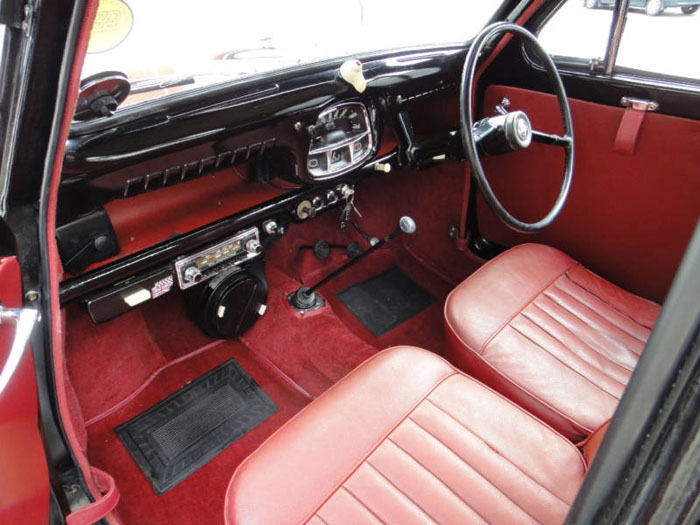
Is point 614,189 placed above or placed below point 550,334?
above

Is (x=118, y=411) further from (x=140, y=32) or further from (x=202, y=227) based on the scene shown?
(x=140, y=32)

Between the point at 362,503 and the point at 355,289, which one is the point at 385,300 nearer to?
Answer: the point at 355,289

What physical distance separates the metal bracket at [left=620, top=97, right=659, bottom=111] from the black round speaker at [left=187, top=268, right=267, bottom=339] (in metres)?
1.29

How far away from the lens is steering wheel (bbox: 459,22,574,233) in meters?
1.37

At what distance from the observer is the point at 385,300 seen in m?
2.21

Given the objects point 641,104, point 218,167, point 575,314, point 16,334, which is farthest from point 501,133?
point 16,334

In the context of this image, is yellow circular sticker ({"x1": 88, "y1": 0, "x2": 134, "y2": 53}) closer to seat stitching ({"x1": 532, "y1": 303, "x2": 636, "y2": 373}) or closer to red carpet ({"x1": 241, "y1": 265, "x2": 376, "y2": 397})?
red carpet ({"x1": 241, "y1": 265, "x2": 376, "y2": 397})

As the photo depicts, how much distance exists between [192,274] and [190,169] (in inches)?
13.3

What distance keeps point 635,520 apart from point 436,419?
76 cm

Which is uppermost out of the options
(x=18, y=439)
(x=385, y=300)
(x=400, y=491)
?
(x=18, y=439)

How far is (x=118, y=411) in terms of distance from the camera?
1631 mm

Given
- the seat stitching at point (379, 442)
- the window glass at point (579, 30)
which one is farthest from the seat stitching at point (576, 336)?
the window glass at point (579, 30)

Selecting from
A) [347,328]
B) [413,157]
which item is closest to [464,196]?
[413,157]

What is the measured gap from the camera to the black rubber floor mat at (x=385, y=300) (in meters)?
2.13
